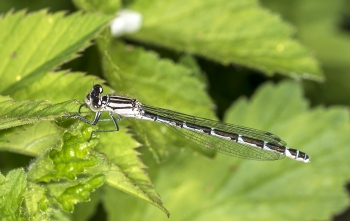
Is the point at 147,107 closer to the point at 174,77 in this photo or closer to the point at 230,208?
the point at 174,77

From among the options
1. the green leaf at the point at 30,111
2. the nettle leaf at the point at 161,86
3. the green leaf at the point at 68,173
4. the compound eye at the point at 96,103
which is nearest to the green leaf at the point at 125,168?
the green leaf at the point at 68,173

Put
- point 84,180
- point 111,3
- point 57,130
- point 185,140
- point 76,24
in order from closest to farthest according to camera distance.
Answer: point 84,180
point 57,130
point 76,24
point 185,140
point 111,3

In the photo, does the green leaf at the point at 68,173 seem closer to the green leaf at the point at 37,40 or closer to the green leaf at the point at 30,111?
the green leaf at the point at 30,111

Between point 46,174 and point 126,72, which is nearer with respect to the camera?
point 46,174

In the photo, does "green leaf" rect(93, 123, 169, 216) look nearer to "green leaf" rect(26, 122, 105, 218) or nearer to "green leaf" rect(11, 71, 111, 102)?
"green leaf" rect(26, 122, 105, 218)

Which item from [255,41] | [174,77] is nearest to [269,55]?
[255,41]

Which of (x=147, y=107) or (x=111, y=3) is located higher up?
(x=111, y=3)
